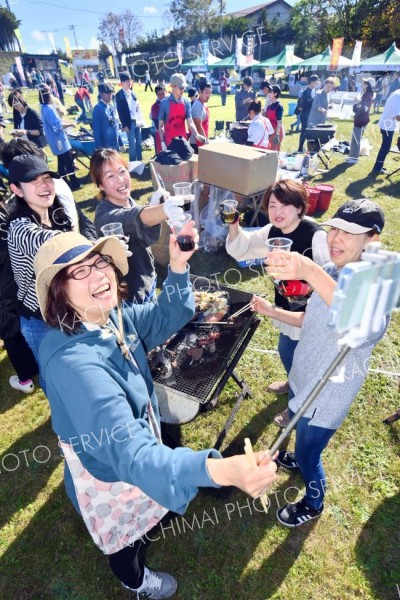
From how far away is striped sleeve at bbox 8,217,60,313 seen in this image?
2.61 metres

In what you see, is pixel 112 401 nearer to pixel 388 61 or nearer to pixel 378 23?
pixel 388 61

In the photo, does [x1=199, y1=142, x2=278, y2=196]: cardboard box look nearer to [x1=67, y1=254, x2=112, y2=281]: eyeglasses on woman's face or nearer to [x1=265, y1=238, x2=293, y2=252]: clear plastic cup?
[x1=265, y1=238, x2=293, y2=252]: clear plastic cup

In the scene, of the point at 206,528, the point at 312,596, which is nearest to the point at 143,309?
the point at 206,528

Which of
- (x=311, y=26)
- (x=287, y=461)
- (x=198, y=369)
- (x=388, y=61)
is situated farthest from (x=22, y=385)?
(x=311, y=26)

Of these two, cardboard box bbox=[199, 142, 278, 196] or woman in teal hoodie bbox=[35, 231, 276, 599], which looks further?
cardboard box bbox=[199, 142, 278, 196]

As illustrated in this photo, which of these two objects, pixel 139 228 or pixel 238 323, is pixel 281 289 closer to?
pixel 238 323

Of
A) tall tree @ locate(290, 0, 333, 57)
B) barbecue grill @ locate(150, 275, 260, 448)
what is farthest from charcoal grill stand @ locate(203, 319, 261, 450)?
tall tree @ locate(290, 0, 333, 57)

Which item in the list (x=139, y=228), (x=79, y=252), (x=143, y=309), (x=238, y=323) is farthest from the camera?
(x=238, y=323)

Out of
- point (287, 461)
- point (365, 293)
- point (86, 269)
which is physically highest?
point (365, 293)

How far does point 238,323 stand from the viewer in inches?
127

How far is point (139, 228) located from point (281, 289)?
129 centimetres

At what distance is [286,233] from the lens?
3113 mm

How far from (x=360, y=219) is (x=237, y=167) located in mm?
4156

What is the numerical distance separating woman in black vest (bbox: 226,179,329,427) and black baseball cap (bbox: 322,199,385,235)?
473 mm
